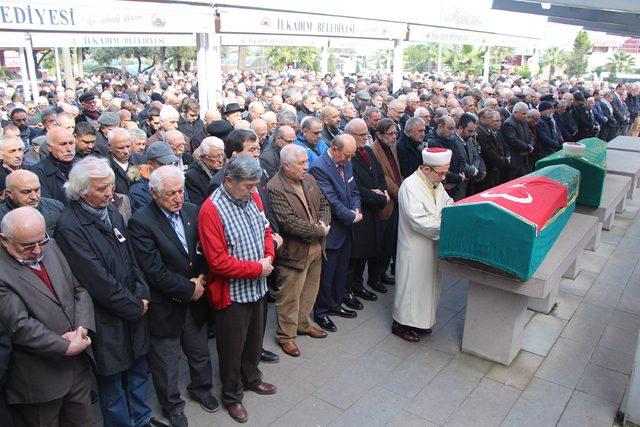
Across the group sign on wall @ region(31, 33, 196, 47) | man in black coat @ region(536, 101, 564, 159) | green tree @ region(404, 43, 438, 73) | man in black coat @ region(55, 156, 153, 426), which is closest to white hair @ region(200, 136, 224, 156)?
man in black coat @ region(55, 156, 153, 426)

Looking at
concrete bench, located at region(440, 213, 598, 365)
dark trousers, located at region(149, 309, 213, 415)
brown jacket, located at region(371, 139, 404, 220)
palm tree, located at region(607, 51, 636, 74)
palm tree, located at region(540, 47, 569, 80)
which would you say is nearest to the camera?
dark trousers, located at region(149, 309, 213, 415)

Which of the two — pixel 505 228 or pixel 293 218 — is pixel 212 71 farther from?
pixel 505 228

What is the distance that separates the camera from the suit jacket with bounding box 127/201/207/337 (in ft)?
10.4

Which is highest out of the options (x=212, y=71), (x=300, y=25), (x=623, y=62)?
(x=623, y=62)

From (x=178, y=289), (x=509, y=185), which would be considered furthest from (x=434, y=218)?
(x=178, y=289)

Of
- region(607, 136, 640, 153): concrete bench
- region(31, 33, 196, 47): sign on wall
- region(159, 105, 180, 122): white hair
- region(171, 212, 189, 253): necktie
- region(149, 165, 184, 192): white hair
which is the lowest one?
region(607, 136, 640, 153): concrete bench

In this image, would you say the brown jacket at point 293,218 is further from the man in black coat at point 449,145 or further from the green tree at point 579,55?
the green tree at point 579,55

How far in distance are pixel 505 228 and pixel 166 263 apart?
2.35 metres

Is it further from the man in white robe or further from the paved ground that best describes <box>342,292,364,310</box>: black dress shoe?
the man in white robe

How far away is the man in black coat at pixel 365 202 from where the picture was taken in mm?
5031

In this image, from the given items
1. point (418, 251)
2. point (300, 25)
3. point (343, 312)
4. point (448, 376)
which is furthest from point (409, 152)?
point (300, 25)

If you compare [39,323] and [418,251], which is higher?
[39,323]

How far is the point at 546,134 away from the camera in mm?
8812

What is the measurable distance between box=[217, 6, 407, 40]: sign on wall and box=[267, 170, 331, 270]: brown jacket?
4489mm
